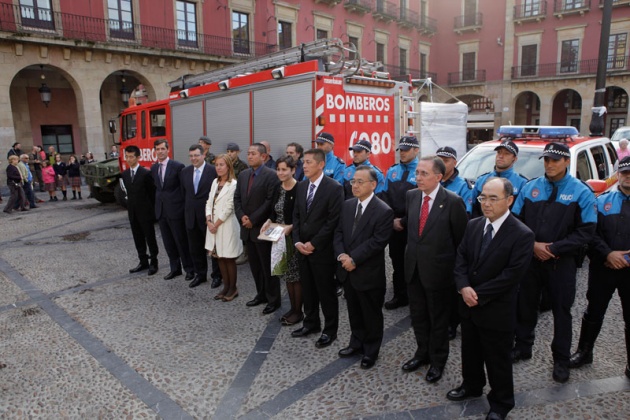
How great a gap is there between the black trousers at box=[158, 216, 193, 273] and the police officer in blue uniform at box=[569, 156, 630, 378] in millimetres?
4775

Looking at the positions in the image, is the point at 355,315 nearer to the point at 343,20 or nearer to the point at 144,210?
the point at 144,210

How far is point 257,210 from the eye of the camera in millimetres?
4934

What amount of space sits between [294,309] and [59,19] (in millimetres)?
17702

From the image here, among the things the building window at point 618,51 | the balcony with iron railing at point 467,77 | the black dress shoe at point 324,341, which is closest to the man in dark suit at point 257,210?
the black dress shoe at point 324,341

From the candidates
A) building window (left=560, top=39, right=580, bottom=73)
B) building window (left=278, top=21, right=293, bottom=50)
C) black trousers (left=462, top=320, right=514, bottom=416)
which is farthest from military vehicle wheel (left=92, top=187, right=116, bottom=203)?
building window (left=560, top=39, right=580, bottom=73)

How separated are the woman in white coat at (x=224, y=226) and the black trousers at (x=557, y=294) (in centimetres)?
315

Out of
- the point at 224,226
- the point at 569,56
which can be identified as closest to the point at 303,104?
the point at 224,226

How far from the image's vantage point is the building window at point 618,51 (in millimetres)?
26781

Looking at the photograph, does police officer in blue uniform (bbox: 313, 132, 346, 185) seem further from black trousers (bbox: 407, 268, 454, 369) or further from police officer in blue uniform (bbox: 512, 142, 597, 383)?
police officer in blue uniform (bbox: 512, 142, 597, 383)

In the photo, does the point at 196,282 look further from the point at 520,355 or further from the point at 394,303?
the point at 520,355

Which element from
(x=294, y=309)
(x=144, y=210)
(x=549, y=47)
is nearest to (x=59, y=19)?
(x=144, y=210)

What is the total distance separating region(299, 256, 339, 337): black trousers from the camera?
417cm

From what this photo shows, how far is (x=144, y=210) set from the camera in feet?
20.8

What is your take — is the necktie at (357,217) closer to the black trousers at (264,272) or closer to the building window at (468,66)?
the black trousers at (264,272)
